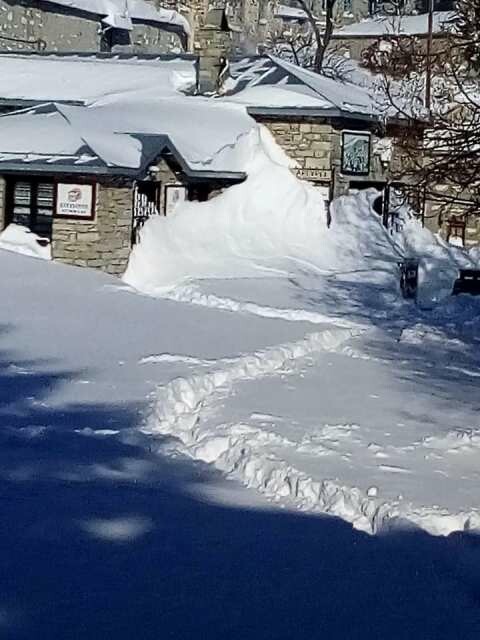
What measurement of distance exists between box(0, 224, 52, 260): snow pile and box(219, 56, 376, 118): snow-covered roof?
20.3ft

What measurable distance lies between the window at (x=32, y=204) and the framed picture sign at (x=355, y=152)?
6.92m

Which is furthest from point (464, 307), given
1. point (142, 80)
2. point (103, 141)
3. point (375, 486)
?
point (375, 486)

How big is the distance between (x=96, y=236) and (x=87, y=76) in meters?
8.28

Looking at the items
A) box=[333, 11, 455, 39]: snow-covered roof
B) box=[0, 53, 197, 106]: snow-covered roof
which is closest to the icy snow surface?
box=[0, 53, 197, 106]: snow-covered roof

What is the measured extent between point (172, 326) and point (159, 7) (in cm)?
3942

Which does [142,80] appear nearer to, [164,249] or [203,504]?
[164,249]

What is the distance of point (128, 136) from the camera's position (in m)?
23.3

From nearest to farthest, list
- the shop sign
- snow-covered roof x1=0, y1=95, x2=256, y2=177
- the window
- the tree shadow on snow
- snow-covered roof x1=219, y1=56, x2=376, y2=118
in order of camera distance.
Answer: the tree shadow on snow < snow-covered roof x1=0, y1=95, x2=256, y2=177 < the window < snow-covered roof x1=219, y1=56, x2=376, y2=118 < the shop sign

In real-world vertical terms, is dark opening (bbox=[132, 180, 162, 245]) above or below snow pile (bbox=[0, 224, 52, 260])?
above

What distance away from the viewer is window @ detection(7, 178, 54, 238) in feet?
72.4

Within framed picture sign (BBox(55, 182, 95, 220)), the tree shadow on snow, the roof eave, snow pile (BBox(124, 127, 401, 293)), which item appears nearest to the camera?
the tree shadow on snow

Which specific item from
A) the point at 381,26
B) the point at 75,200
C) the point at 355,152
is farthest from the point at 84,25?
the point at 381,26

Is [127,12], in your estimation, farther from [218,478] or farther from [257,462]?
Answer: [218,478]

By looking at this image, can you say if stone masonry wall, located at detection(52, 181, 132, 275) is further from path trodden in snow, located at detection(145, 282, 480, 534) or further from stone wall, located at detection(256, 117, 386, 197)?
path trodden in snow, located at detection(145, 282, 480, 534)
